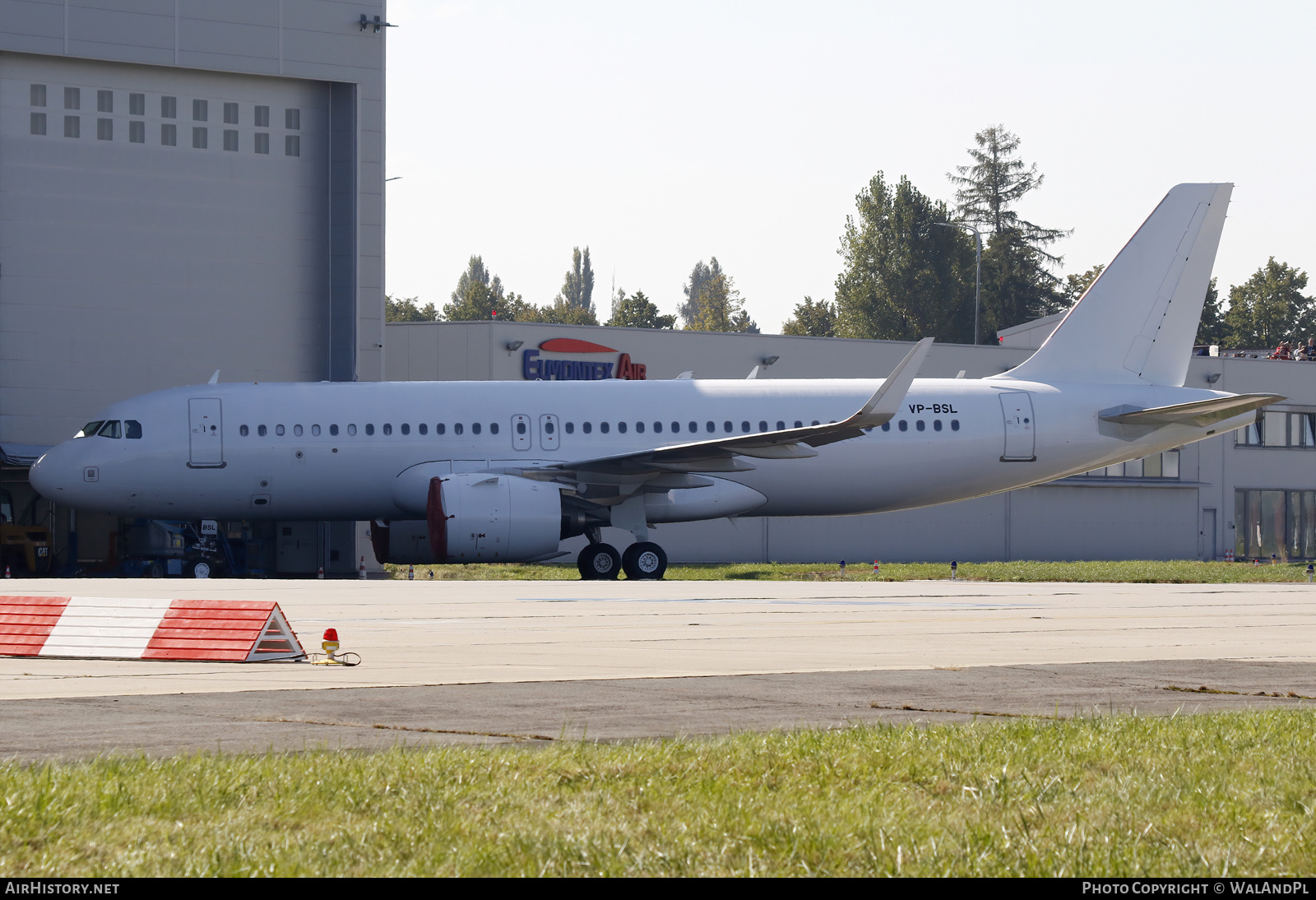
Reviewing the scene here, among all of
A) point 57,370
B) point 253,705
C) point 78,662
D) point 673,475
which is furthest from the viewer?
point 57,370

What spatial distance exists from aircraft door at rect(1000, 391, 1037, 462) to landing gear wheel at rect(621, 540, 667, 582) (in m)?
7.01

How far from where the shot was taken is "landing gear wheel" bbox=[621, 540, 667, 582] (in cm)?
2577

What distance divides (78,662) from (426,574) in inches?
1018

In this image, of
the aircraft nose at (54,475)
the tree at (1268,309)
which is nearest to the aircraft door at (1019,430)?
the aircraft nose at (54,475)

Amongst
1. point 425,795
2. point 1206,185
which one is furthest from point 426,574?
point 425,795

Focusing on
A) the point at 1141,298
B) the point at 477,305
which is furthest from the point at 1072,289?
the point at 1141,298

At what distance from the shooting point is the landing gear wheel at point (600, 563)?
2647 centimetres

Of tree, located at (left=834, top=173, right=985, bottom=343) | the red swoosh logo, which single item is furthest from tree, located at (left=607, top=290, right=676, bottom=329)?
the red swoosh logo

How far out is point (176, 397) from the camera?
2642 cm

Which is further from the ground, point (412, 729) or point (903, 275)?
point (903, 275)

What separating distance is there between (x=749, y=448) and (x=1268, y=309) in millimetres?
92631

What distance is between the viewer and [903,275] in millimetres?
99375

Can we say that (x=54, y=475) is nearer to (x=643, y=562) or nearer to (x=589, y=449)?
(x=589, y=449)
